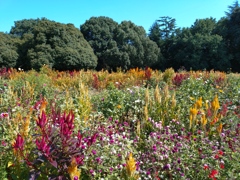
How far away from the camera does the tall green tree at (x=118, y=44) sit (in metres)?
24.7

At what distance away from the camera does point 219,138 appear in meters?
3.77

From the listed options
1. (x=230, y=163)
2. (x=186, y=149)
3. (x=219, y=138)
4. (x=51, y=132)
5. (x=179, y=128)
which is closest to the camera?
(x=51, y=132)

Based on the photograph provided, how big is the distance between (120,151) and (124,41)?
23.7m

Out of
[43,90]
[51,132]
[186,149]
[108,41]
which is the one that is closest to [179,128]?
[186,149]

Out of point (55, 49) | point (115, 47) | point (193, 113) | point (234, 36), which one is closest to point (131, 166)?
point (193, 113)

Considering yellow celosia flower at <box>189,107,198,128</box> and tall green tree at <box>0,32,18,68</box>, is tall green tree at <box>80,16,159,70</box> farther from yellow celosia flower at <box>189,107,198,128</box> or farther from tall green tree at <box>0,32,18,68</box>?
yellow celosia flower at <box>189,107,198,128</box>

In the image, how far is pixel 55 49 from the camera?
764 inches

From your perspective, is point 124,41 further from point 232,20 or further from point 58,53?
point 232,20

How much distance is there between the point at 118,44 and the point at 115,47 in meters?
1.16

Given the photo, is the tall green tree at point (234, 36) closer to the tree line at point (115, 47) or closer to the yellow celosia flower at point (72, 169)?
the tree line at point (115, 47)

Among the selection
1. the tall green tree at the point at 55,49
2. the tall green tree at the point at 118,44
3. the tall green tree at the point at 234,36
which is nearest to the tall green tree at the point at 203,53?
the tall green tree at the point at 234,36

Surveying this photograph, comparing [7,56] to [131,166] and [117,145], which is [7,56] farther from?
[131,166]

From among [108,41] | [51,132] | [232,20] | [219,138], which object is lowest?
[219,138]

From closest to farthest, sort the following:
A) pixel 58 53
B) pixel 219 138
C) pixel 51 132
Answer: pixel 51 132 < pixel 219 138 < pixel 58 53
